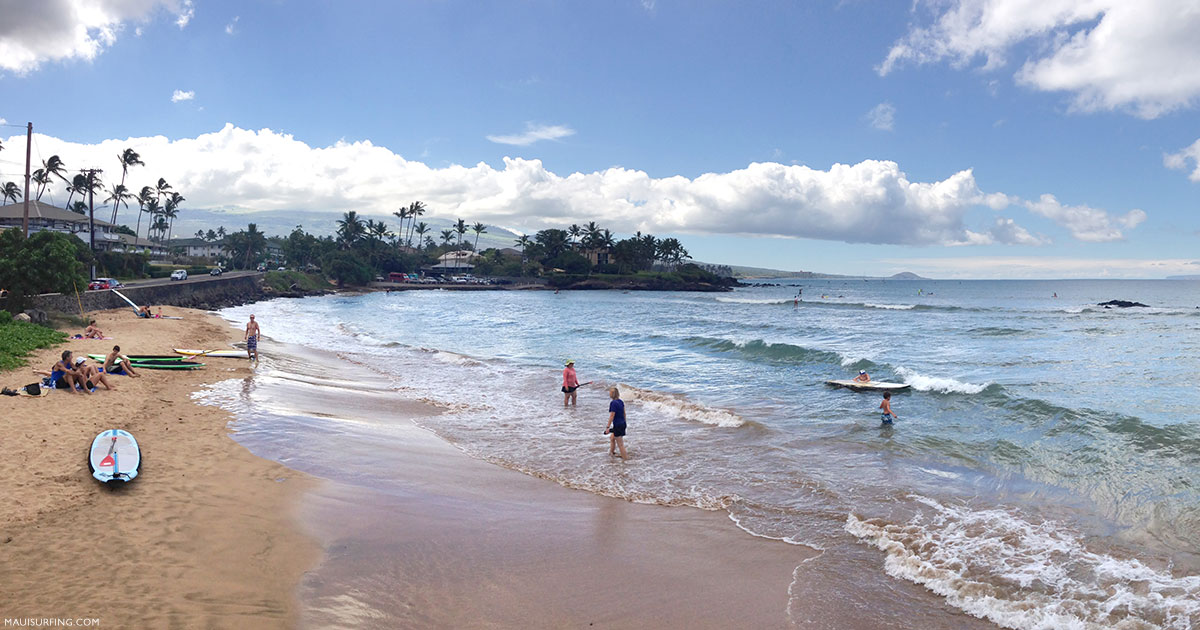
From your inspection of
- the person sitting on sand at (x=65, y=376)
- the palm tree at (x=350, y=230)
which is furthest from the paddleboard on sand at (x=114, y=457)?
the palm tree at (x=350, y=230)

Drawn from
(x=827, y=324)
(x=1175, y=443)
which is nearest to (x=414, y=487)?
(x=1175, y=443)

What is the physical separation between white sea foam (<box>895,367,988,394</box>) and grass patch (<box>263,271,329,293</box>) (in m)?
80.9

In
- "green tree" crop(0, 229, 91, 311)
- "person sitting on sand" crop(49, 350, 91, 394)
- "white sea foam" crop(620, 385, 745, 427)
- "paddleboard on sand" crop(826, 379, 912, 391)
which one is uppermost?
"green tree" crop(0, 229, 91, 311)

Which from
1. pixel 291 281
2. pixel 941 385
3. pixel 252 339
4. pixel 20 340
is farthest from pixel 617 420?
pixel 291 281

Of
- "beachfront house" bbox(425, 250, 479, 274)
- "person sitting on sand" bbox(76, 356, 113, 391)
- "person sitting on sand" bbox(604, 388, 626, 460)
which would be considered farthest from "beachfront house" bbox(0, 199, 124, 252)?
"person sitting on sand" bbox(604, 388, 626, 460)

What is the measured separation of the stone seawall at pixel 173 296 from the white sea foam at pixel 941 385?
101ft

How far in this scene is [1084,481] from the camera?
10594mm

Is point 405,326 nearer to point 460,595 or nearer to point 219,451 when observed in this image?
point 219,451

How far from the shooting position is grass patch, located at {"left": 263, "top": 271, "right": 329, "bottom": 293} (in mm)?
84625

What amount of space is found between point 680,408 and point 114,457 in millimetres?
11864

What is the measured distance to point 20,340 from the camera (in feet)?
54.3

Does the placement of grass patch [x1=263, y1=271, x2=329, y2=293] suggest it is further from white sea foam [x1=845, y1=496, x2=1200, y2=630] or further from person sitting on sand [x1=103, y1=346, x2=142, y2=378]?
white sea foam [x1=845, y1=496, x2=1200, y2=630]

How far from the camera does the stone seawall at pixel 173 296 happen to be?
29.1 m

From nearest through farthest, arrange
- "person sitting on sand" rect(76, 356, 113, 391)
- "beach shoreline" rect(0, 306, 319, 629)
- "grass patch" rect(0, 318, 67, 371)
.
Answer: "beach shoreline" rect(0, 306, 319, 629) < "person sitting on sand" rect(76, 356, 113, 391) < "grass patch" rect(0, 318, 67, 371)
